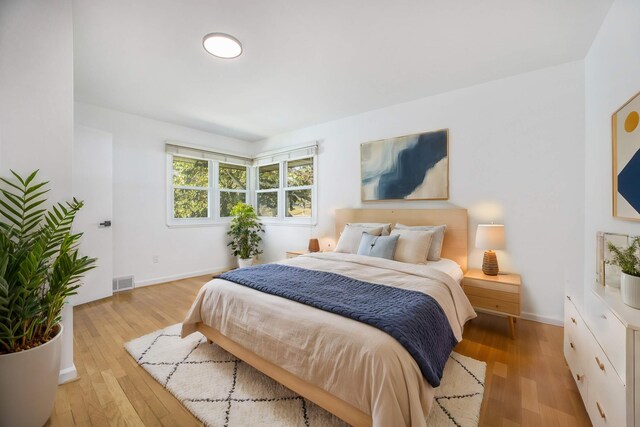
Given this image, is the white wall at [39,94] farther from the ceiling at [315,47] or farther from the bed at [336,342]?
the bed at [336,342]

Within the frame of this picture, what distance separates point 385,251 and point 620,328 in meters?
1.77

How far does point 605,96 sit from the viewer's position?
75.4 inches

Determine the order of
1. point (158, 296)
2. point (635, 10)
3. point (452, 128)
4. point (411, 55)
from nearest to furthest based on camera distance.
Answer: point (635, 10)
point (411, 55)
point (452, 128)
point (158, 296)

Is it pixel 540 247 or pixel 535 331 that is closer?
pixel 535 331

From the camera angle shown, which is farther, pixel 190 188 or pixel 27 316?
pixel 190 188

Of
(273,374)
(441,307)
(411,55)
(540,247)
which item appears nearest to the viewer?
(273,374)

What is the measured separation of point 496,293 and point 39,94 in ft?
12.5

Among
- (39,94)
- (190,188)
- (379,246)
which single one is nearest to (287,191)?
(190,188)

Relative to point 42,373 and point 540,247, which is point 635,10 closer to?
point 540,247

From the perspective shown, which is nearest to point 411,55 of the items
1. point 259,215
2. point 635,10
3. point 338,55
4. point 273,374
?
point 338,55

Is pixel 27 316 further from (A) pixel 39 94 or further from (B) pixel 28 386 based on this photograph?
(A) pixel 39 94

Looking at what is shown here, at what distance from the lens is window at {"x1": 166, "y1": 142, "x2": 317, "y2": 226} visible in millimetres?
4352

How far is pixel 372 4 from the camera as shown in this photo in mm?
1775

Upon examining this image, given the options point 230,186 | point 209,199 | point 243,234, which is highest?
point 230,186
